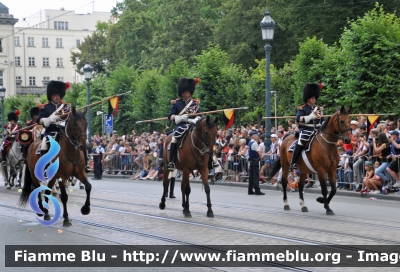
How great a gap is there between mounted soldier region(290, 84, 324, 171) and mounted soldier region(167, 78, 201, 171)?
2529mm

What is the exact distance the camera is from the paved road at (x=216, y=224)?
522 inches

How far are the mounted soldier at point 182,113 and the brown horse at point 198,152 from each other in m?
0.17

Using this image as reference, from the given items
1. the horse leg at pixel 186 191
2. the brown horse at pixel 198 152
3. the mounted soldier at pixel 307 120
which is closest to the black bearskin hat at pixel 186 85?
the brown horse at pixel 198 152

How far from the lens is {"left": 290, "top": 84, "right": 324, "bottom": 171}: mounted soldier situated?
18.1 meters

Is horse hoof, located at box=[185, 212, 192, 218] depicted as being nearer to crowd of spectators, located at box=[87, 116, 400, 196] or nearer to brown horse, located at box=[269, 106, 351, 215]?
crowd of spectators, located at box=[87, 116, 400, 196]

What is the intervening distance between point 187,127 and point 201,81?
27159 millimetres

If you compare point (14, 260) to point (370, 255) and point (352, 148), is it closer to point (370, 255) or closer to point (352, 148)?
point (370, 255)

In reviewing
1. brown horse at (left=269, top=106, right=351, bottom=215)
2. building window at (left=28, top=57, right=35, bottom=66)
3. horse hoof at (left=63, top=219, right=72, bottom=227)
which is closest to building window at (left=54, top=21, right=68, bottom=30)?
building window at (left=28, top=57, right=35, bottom=66)

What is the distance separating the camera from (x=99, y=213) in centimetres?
1809

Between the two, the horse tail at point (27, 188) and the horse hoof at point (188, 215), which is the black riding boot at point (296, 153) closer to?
the horse hoof at point (188, 215)

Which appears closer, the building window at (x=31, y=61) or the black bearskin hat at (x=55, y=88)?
the black bearskin hat at (x=55, y=88)

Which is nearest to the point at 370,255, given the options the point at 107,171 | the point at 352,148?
the point at 352,148

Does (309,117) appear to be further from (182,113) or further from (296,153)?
(182,113)

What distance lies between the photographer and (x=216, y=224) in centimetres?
1559
